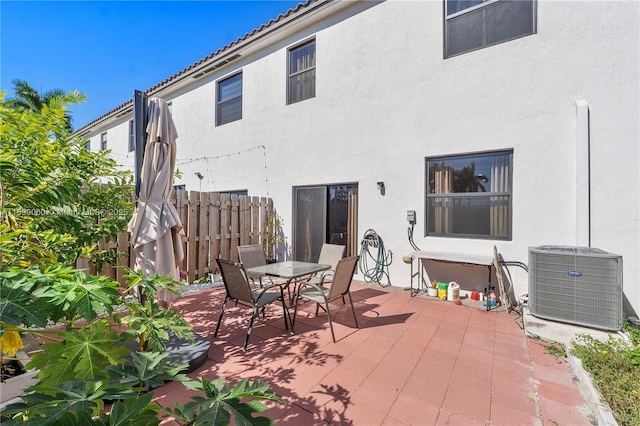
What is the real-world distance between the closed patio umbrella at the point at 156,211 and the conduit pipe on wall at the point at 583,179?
5.99 m

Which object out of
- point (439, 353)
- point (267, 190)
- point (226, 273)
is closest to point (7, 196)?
point (226, 273)

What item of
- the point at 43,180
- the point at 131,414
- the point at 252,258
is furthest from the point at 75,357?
the point at 252,258

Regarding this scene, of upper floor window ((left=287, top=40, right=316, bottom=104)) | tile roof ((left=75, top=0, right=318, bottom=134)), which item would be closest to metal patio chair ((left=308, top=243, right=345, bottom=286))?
upper floor window ((left=287, top=40, right=316, bottom=104))

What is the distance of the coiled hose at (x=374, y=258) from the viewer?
6.26 metres

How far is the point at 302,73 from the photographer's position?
7703 millimetres

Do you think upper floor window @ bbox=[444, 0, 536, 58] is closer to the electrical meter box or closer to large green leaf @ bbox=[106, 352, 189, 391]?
the electrical meter box

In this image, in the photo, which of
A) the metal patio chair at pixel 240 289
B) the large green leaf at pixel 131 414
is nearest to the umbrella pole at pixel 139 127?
the metal patio chair at pixel 240 289

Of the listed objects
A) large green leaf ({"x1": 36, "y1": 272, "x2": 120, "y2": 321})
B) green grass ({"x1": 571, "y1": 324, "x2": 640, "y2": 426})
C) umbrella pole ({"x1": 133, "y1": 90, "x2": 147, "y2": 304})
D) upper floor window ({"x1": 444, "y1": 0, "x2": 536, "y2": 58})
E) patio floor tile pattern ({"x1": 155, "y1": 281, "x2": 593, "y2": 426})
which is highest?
upper floor window ({"x1": 444, "y1": 0, "x2": 536, "y2": 58})

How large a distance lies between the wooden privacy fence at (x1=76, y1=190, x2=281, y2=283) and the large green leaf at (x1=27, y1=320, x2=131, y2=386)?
4.58 m

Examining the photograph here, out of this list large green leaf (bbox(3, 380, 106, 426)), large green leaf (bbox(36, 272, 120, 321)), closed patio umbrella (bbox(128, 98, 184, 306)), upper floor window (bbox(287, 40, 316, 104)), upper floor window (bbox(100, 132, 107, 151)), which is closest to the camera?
large green leaf (bbox(3, 380, 106, 426))

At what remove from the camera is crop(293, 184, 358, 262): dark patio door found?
684 cm

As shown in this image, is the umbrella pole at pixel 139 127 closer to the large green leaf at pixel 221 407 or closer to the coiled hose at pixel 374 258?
the large green leaf at pixel 221 407

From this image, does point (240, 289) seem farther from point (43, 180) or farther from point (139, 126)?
point (139, 126)

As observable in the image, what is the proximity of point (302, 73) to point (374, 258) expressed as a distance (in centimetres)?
543
